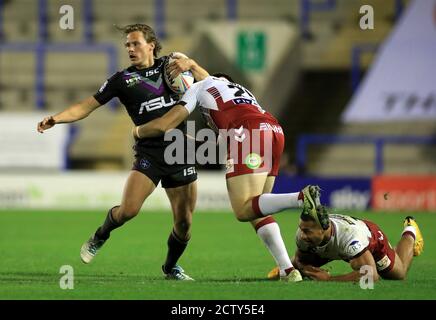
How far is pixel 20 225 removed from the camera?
17.3m

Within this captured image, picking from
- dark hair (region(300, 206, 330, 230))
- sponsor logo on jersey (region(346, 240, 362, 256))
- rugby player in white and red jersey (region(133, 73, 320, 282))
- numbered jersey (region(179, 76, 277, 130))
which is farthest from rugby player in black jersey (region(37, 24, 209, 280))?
sponsor logo on jersey (region(346, 240, 362, 256))

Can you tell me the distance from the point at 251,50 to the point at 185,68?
1403cm

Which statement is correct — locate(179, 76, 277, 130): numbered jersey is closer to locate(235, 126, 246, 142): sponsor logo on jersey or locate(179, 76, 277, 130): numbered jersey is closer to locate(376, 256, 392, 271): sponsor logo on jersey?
locate(235, 126, 246, 142): sponsor logo on jersey

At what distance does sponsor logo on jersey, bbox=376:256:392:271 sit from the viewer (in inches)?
372

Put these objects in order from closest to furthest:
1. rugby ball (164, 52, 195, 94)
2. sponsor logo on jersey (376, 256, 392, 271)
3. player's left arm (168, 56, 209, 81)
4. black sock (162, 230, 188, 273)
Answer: sponsor logo on jersey (376, 256, 392, 271)
player's left arm (168, 56, 209, 81)
rugby ball (164, 52, 195, 94)
black sock (162, 230, 188, 273)

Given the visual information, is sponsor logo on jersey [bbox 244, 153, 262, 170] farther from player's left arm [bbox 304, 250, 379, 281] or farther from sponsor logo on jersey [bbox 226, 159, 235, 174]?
player's left arm [bbox 304, 250, 379, 281]

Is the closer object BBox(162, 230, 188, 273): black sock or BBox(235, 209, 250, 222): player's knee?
BBox(235, 209, 250, 222): player's knee

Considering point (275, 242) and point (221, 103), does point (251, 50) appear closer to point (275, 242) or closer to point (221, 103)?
point (221, 103)

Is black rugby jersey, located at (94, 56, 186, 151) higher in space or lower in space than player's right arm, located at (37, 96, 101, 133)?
higher

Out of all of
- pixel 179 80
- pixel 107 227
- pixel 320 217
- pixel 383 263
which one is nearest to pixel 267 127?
pixel 320 217

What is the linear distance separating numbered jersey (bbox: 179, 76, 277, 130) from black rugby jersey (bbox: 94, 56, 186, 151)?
0.64 meters

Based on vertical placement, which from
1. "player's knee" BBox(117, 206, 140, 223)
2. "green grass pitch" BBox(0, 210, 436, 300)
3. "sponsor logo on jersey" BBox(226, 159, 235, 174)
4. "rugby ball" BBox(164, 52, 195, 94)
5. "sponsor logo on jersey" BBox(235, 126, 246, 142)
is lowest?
"green grass pitch" BBox(0, 210, 436, 300)

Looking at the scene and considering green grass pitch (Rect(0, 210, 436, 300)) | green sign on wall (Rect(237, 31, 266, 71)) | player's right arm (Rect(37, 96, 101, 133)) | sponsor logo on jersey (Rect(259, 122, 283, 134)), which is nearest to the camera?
green grass pitch (Rect(0, 210, 436, 300))
